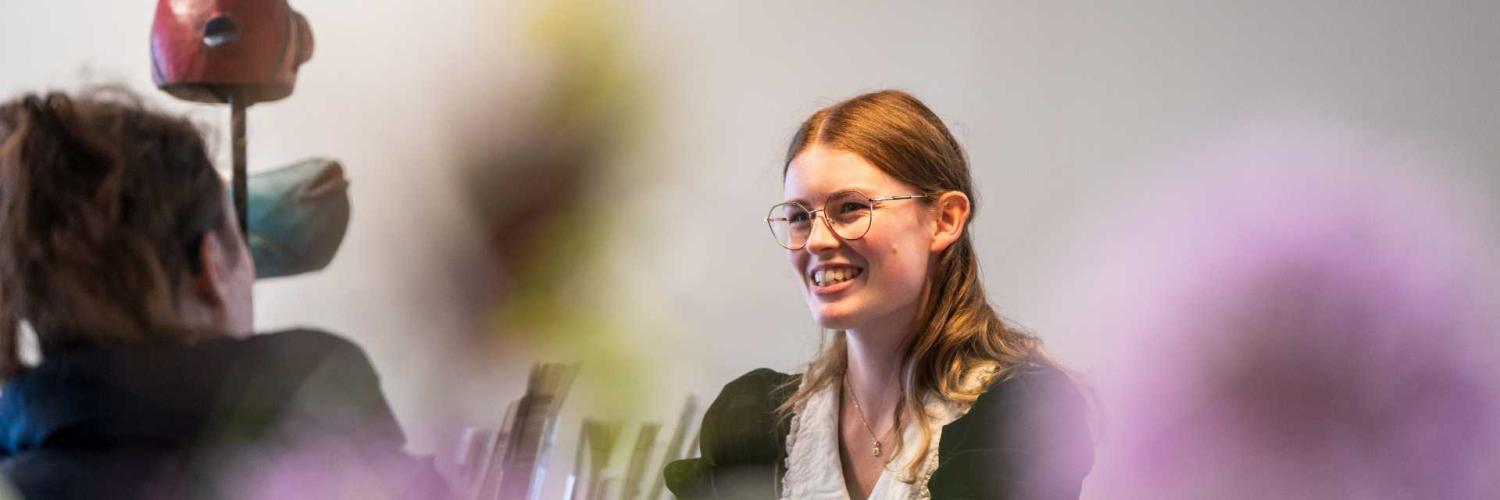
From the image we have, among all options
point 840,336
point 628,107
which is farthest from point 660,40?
point 840,336

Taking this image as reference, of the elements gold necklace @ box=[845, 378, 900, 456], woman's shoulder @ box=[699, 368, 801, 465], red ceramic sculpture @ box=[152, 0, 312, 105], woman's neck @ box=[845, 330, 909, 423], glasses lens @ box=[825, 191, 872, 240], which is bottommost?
woman's shoulder @ box=[699, 368, 801, 465]

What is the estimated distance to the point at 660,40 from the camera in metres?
0.66

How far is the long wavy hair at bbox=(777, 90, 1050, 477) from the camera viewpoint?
0.59 meters

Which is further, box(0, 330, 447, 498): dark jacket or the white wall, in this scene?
the white wall

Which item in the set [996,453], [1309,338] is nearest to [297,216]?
[996,453]

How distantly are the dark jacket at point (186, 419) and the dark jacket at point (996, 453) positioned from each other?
0.44 ft

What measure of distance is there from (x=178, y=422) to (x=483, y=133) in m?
0.18

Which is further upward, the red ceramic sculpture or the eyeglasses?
the red ceramic sculpture

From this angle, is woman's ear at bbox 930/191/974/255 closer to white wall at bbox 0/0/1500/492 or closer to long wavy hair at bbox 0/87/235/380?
white wall at bbox 0/0/1500/492

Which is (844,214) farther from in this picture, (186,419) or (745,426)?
(186,419)

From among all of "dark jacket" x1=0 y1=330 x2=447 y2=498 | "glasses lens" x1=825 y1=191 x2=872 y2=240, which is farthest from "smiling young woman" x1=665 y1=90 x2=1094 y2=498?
"dark jacket" x1=0 y1=330 x2=447 y2=498

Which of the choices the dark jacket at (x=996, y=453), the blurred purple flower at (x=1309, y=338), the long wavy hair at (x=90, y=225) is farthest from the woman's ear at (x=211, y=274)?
the blurred purple flower at (x=1309, y=338)

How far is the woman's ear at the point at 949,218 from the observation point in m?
0.60

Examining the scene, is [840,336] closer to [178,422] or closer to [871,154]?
[871,154]
